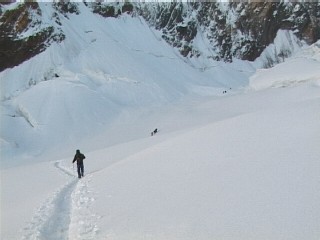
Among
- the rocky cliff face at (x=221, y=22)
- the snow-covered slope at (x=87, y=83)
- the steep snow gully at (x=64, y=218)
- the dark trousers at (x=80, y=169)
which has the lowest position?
the steep snow gully at (x=64, y=218)

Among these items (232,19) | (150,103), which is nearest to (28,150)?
(150,103)

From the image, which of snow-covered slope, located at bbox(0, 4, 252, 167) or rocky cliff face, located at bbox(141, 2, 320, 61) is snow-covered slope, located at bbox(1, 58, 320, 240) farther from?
rocky cliff face, located at bbox(141, 2, 320, 61)

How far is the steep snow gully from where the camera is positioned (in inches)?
408

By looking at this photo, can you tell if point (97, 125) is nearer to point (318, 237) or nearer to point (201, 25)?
point (318, 237)

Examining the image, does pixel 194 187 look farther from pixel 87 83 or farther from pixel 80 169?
pixel 87 83

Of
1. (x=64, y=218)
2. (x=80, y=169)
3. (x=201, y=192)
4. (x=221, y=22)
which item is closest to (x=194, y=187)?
(x=201, y=192)

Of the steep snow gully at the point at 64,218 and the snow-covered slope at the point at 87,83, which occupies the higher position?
the snow-covered slope at the point at 87,83

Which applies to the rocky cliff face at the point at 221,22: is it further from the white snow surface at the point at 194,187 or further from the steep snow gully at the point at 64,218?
the steep snow gully at the point at 64,218

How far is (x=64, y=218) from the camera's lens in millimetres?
11984

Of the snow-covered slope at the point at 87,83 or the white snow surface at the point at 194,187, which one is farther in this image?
the snow-covered slope at the point at 87,83

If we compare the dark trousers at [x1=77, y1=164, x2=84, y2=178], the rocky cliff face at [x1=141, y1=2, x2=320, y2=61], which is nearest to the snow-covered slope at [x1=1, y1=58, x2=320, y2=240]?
the dark trousers at [x1=77, y1=164, x2=84, y2=178]

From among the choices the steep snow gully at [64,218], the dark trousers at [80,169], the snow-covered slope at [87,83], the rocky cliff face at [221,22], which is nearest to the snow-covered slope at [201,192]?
the steep snow gully at [64,218]

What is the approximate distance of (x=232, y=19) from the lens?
13462cm

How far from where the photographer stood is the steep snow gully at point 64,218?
1035 cm
